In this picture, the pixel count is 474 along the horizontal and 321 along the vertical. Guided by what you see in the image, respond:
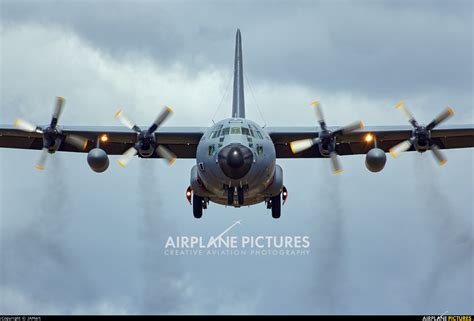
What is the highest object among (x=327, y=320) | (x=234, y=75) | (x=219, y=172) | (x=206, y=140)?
(x=234, y=75)

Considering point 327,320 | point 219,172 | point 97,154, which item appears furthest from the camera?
point 97,154

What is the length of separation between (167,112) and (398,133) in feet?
30.6

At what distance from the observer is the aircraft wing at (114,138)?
1183 inches

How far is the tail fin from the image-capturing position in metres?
32.0

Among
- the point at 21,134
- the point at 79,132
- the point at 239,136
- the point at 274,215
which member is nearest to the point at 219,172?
the point at 239,136

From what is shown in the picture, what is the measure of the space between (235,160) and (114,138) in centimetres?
841

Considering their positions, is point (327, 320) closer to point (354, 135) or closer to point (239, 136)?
point (239, 136)

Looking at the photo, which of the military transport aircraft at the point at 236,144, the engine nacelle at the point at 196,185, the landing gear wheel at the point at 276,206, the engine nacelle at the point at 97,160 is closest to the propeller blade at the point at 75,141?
the military transport aircraft at the point at 236,144

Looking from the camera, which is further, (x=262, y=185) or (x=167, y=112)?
(x=167, y=112)

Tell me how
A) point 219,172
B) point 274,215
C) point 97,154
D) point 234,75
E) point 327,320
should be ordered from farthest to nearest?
1. point 234,75
2. point 274,215
3. point 97,154
4. point 219,172
5. point 327,320

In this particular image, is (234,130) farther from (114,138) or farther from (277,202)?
(114,138)

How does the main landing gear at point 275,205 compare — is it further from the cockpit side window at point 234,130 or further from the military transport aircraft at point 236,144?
the cockpit side window at point 234,130

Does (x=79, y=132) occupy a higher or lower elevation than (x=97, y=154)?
higher

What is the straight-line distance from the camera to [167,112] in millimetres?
29562
